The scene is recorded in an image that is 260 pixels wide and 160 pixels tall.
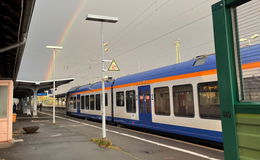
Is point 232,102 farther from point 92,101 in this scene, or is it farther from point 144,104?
point 92,101

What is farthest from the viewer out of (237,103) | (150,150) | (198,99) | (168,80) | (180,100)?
(168,80)

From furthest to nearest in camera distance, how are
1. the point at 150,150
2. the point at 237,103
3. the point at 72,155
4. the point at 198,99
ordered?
the point at 198,99
the point at 150,150
the point at 72,155
the point at 237,103

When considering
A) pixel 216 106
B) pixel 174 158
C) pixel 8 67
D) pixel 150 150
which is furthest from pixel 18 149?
pixel 216 106

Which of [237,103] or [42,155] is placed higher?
[237,103]

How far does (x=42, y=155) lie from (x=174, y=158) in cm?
409

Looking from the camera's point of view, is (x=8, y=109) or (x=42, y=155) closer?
(x=42, y=155)

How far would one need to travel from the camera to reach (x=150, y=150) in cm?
753

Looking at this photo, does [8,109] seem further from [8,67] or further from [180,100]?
[180,100]

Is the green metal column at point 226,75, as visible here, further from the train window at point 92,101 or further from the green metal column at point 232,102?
the train window at point 92,101

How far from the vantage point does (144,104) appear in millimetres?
11500

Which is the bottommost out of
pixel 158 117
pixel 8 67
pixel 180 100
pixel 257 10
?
pixel 158 117

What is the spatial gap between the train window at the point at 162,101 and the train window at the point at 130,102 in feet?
7.19

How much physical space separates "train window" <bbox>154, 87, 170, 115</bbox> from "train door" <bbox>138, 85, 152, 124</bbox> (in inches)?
24.8

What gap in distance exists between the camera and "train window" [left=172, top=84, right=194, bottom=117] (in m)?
8.42
